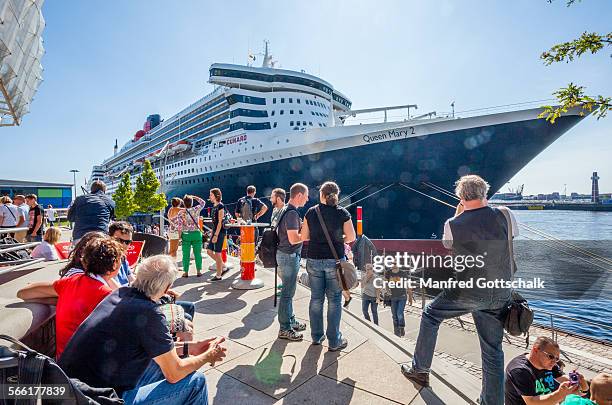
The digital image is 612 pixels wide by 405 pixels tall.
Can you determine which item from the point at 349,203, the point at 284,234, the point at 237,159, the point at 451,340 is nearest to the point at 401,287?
the point at 451,340

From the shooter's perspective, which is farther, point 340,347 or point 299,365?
point 340,347

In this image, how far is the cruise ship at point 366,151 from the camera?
1458cm

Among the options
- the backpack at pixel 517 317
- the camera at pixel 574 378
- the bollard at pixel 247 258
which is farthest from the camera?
the bollard at pixel 247 258

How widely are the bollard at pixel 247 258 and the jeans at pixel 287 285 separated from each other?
80.8 inches

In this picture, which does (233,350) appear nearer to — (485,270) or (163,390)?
(163,390)

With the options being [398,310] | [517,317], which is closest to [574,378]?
[517,317]

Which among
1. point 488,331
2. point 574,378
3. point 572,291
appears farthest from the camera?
point 572,291

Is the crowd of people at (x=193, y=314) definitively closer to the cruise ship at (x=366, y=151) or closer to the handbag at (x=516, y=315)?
the handbag at (x=516, y=315)

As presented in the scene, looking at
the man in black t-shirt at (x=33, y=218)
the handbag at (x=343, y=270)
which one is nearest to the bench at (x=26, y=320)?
the handbag at (x=343, y=270)

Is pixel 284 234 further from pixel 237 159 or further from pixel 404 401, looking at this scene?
pixel 237 159

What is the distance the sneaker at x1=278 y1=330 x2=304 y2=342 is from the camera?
3.47m

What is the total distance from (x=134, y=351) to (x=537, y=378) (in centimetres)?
283

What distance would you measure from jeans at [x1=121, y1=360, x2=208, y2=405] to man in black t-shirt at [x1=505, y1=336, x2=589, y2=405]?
2.32 meters

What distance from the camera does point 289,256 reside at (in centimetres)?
369
